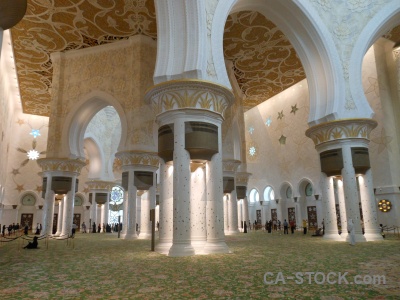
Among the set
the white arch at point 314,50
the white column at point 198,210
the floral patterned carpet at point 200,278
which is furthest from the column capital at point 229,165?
the floral patterned carpet at point 200,278

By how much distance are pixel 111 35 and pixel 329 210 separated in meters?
10.8

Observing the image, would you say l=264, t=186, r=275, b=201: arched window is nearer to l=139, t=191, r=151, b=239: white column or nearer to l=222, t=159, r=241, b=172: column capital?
l=222, t=159, r=241, b=172: column capital

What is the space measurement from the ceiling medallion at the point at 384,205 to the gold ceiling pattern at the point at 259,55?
764 cm

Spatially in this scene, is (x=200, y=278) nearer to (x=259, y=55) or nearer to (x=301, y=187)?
(x=259, y=55)

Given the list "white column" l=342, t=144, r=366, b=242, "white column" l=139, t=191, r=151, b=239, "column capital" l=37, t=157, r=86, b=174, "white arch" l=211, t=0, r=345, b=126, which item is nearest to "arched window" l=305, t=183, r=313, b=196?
"white arch" l=211, t=0, r=345, b=126

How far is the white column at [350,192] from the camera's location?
9734 mm

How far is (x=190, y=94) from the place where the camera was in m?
6.88

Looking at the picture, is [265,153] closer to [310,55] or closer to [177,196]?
[310,55]

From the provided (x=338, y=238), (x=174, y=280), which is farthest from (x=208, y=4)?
(x=338, y=238)

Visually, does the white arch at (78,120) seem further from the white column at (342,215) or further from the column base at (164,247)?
the white column at (342,215)

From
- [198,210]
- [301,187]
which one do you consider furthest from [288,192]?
[198,210]

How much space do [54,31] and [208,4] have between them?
26.4ft

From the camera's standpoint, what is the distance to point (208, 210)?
6.95 m

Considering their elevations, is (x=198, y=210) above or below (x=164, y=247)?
above
